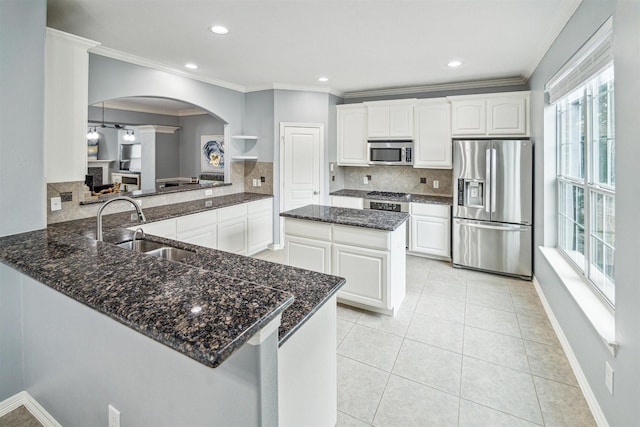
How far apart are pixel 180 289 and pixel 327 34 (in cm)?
280

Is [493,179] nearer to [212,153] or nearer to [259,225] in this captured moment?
[259,225]

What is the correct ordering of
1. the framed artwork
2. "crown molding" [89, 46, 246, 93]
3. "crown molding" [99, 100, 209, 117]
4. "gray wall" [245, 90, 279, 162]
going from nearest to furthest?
"crown molding" [89, 46, 246, 93] → "gray wall" [245, 90, 279, 162] → "crown molding" [99, 100, 209, 117] → the framed artwork

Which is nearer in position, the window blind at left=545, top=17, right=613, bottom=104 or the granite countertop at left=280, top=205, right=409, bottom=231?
the window blind at left=545, top=17, right=613, bottom=104

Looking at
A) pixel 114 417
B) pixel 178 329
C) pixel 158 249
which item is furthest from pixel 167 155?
pixel 178 329

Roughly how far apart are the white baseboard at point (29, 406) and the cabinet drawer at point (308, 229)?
2.19 m

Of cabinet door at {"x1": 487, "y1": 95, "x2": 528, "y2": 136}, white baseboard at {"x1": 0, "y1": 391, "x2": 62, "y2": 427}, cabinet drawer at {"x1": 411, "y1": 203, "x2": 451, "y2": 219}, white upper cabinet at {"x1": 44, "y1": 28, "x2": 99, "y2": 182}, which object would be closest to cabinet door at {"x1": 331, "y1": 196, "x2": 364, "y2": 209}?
cabinet drawer at {"x1": 411, "y1": 203, "x2": 451, "y2": 219}

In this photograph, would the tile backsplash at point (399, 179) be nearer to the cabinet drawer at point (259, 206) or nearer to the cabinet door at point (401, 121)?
the cabinet door at point (401, 121)

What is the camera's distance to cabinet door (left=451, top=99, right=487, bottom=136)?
442cm

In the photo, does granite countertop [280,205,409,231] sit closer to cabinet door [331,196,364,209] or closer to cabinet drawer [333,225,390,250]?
cabinet drawer [333,225,390,250]

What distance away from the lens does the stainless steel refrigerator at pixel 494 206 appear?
3.90m

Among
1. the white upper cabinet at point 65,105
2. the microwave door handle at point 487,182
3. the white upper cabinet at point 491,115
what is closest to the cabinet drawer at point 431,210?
the microwave door handle at point 487,182

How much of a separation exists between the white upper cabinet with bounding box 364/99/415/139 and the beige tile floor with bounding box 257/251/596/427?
262 centimetres

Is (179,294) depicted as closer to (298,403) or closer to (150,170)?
(298,403)

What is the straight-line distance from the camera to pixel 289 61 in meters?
3.86
